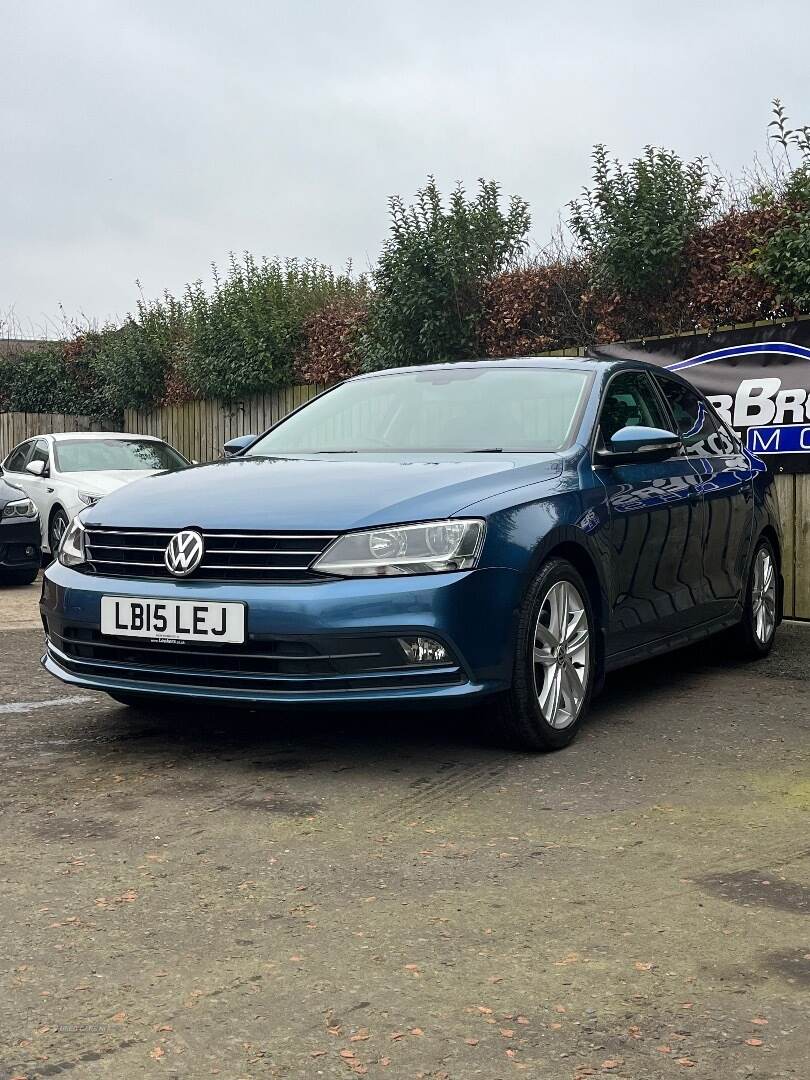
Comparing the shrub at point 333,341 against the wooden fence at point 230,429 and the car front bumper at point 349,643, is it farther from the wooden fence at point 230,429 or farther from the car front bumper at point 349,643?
the car front bumper at point 349,643

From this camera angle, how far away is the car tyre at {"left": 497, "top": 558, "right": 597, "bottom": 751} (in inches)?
199

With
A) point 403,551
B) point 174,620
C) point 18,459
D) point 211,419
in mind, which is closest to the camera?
point 403,551

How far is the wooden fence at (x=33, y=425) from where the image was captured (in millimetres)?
21906

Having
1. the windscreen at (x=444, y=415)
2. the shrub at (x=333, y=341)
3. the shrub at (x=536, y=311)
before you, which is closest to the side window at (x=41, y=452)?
the shrub at (x=333, y=341)

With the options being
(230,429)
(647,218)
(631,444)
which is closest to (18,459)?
(230,429)

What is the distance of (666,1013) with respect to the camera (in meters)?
2.83

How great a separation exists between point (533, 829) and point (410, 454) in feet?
6.53

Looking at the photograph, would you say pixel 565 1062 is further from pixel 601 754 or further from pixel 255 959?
pixel 601 754

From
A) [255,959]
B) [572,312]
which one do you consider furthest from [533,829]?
[572,312]

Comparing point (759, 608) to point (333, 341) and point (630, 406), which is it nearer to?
point (630, 406)

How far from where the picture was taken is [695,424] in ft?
23.7

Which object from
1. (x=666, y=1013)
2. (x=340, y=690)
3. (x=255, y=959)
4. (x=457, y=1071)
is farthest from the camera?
(x=340, y=690)

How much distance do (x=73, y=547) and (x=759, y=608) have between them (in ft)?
13.1

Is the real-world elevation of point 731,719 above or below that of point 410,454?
below
